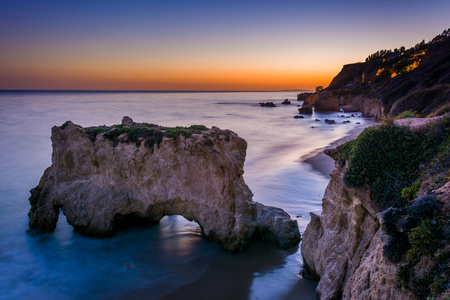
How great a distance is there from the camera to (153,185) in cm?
1152

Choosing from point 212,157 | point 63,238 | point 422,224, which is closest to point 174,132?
point 212,157

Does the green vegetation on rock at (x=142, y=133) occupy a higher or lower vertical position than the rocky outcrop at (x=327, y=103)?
lower

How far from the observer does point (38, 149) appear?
2784cm

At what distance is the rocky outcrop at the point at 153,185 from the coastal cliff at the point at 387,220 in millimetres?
2537

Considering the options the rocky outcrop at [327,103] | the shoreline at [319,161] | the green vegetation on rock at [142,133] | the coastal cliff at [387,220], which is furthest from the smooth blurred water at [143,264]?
the rocky outcrop at [327,103]

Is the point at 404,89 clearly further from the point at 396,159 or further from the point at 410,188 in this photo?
the point at 410,188

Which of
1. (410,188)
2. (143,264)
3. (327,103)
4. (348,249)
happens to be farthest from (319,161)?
(327,103)

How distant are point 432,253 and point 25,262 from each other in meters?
12.8

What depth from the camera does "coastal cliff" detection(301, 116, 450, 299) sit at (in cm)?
475

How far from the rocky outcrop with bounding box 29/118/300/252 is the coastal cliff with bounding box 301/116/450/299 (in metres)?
2.54

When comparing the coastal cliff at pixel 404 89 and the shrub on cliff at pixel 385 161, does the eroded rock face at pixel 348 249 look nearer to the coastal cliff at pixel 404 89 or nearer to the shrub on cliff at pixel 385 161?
the shrub on cliff at pixel 385 161

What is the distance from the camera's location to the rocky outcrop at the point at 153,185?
10.9 m

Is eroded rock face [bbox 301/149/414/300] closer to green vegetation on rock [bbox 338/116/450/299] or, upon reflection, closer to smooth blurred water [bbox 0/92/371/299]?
green vegetation on rock [bbox 338/116/450/299]

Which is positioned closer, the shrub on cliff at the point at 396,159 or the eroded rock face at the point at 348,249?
the eroded rock face at the point at 348,249
